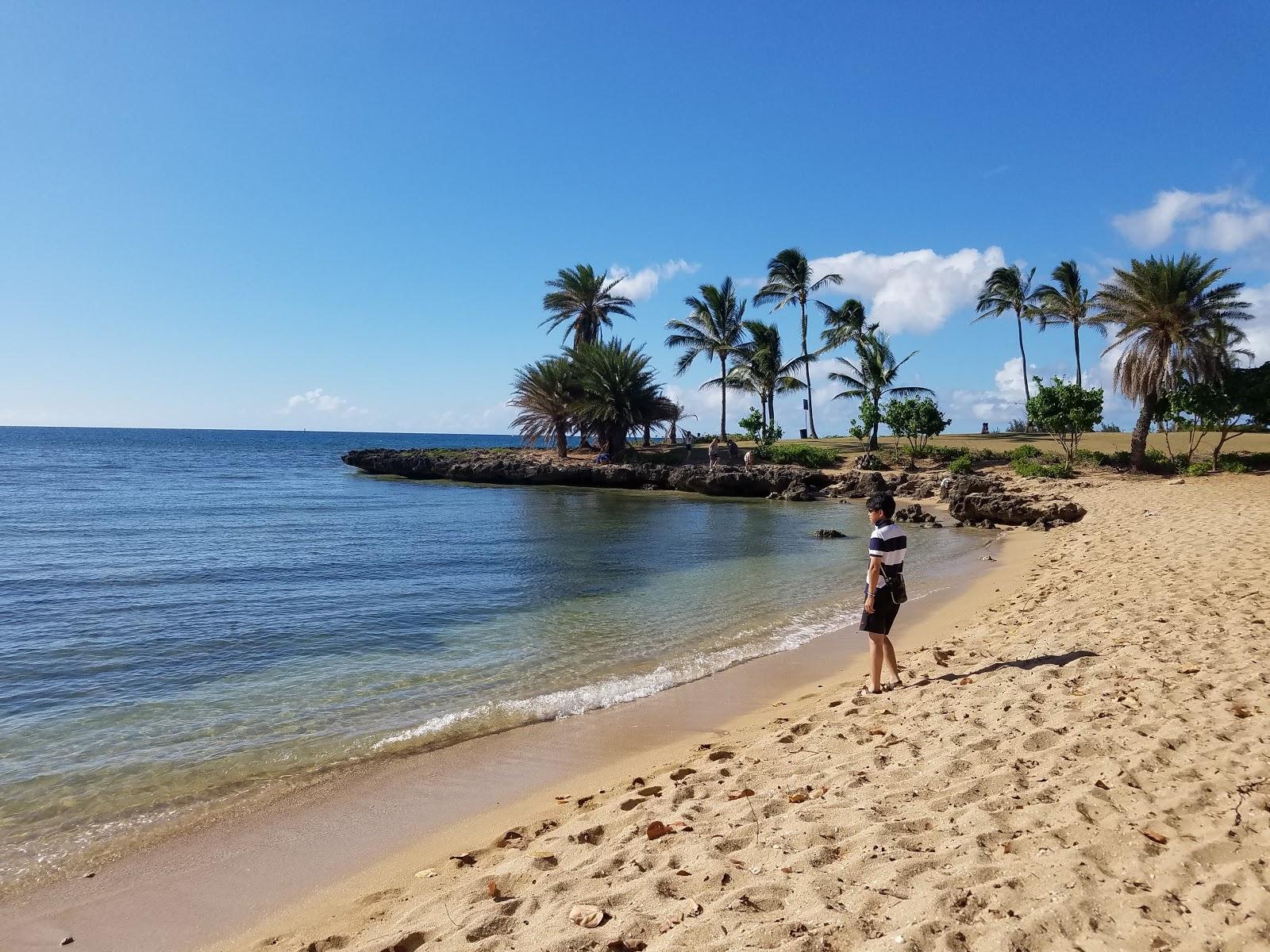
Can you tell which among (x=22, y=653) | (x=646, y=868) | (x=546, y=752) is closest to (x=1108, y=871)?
(x=646, y=868)

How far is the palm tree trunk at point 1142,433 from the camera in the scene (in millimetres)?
30625

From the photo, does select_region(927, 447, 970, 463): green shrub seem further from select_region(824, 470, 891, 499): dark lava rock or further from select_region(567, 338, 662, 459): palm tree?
select_region(567, 338, 662, 459): palm tree

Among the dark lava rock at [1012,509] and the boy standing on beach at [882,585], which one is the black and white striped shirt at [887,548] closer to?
the boy standing on beach at [882,585]

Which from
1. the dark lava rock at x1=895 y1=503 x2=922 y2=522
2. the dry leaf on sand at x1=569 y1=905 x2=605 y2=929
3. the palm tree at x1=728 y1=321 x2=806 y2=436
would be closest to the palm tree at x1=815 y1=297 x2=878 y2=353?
the palm tree at x1=728 y1=321 x2=806 y2=436

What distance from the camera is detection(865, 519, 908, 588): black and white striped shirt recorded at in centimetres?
696

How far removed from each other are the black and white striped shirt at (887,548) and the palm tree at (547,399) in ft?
138

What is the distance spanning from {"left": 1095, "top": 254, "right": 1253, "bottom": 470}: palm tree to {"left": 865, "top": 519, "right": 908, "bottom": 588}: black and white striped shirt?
96.1ft

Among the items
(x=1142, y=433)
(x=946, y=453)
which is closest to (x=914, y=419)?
(x=946, y=453)

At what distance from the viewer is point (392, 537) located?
21.8 m

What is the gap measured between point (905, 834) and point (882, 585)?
3.50 meters

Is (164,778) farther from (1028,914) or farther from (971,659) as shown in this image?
(971,659)

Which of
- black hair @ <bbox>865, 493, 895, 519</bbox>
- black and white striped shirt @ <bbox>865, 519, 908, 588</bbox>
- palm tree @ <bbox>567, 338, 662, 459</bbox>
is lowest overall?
black and white striped shirt @ <bbox>865, 519, 908, 588</bbox>

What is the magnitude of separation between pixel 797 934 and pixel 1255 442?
162 ft

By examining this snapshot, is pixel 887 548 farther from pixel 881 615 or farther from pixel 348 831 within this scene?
pixel 348 831
